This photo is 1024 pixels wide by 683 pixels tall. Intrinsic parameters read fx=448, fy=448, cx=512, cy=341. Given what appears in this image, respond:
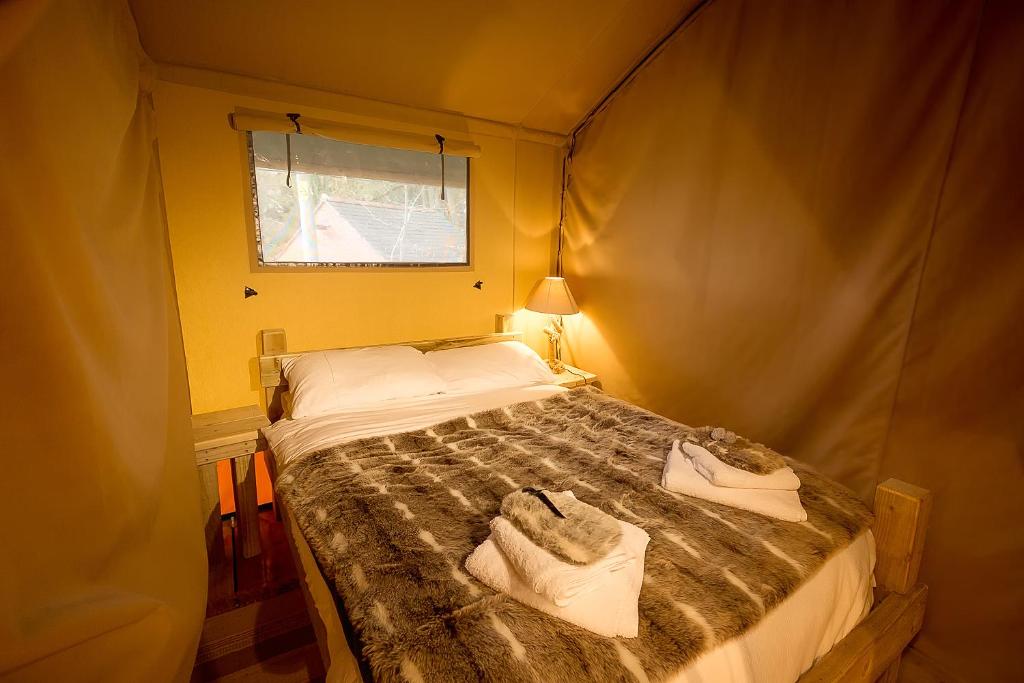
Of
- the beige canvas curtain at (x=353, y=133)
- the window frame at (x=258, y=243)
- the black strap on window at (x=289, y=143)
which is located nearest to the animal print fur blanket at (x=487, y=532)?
the window frame at (x=258, y=243)

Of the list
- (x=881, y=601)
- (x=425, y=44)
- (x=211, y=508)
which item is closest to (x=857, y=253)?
(x=881, y=601)

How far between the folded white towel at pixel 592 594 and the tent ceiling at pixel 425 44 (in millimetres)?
2172

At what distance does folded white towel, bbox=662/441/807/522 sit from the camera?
1.31 metres

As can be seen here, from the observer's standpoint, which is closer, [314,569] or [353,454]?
[314,569]

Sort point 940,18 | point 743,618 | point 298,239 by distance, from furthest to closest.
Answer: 1. point 298,239
2. point 940,18
3. point 743,618

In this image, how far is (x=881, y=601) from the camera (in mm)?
1347

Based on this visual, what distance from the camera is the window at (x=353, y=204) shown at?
2254mm

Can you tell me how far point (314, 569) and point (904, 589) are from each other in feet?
5.59

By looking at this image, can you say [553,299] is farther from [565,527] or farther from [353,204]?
[565,527]

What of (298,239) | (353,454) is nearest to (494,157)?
(298,239)

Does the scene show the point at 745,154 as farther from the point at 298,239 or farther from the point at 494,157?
the point at 298,239

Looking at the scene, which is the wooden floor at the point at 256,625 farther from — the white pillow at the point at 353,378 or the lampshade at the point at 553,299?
the lampshade at the point at 553,299

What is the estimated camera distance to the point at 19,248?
0.63 meters

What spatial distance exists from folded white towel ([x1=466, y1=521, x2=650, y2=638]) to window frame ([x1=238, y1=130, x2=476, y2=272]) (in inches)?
73.5
